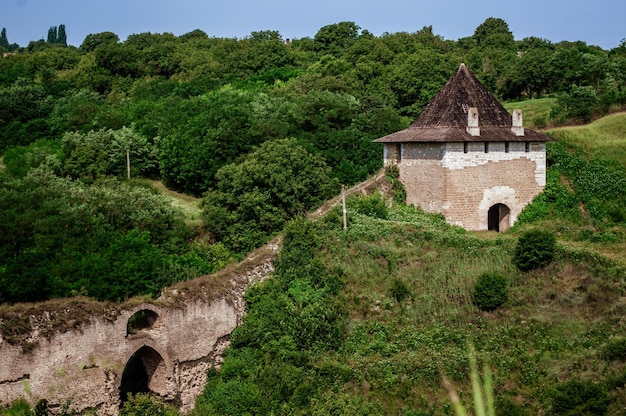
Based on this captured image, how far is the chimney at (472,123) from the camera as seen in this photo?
28391mm

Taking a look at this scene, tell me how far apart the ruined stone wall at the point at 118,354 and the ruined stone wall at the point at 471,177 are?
827 cm

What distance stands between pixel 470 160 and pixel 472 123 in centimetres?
141

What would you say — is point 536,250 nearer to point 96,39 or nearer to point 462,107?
point 462,107

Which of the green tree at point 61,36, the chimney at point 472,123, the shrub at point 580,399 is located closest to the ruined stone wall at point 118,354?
the shrub at point 580,399

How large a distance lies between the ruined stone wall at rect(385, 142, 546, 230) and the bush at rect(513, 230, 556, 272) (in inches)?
232

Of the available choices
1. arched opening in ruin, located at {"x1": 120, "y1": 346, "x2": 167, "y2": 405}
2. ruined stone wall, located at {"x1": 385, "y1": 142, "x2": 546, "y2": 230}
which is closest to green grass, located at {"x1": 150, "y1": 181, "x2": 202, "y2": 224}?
ruined stone wall, located at {"x1": 385, "y1": 142, "x2": 546, "y2": 230}

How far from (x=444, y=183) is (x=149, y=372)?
502 inches

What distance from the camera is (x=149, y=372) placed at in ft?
70.3

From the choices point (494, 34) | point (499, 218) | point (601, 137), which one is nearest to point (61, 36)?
point (494, 34)

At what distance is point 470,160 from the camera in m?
28.2

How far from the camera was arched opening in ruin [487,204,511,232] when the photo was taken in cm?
2930

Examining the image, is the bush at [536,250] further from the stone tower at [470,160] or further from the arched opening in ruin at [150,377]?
the arched opening in ruin at [150,377]

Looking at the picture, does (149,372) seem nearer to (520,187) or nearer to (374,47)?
(520,187)

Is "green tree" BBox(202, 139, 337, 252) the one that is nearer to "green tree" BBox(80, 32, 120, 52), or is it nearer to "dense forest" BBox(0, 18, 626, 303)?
"dense forest" BBox(0, 18, 626, 303)
